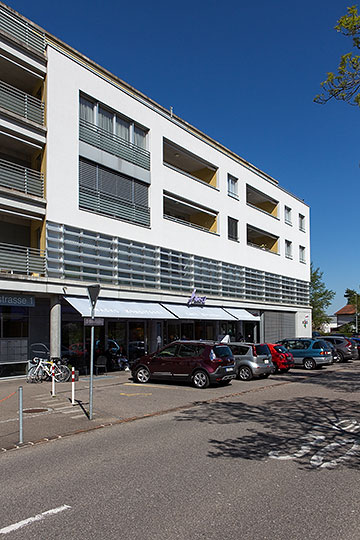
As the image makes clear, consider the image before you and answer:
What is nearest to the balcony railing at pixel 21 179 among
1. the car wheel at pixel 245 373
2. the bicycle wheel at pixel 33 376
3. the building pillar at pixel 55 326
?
the building pillar at pixel 55 326

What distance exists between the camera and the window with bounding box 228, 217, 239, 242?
34172 mm

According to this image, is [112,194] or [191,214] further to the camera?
[191,214]

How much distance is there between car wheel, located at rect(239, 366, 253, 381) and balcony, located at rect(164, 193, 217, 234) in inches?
446

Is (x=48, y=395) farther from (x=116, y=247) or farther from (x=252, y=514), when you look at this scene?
(x=252, y=514)

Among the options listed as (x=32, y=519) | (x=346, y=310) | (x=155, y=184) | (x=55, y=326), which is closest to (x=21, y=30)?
(x=155, y=184)

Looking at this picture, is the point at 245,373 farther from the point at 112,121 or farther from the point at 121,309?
the point at 112,121

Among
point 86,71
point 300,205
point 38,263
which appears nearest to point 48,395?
point 38,263

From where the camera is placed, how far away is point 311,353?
25.5 metres

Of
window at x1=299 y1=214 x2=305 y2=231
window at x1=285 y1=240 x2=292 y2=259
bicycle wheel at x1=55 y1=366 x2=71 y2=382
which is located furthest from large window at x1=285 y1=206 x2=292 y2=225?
bicycle wheel at x1=55 y1=366 x2=71 y2=382

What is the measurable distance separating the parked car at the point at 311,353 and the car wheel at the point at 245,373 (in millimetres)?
7162

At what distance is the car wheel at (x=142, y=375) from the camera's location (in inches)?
713

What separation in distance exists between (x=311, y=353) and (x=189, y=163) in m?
14.5

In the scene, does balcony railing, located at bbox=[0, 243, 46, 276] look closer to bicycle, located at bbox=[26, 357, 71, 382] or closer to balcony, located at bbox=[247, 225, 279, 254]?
bicycle, located at bbox=[26, 357, 71, 382]

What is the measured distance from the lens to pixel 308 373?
76.5 ft
